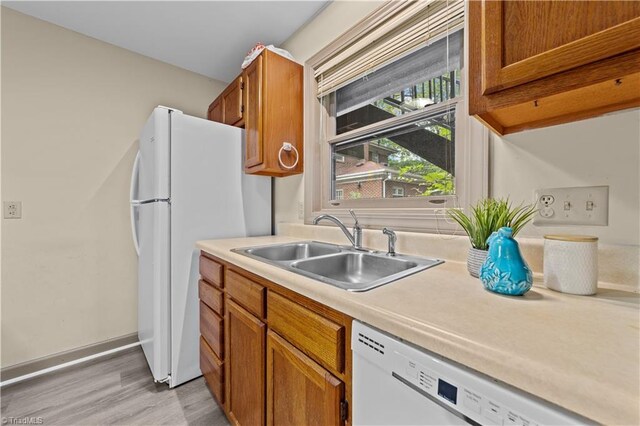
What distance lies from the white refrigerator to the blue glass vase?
1.62m

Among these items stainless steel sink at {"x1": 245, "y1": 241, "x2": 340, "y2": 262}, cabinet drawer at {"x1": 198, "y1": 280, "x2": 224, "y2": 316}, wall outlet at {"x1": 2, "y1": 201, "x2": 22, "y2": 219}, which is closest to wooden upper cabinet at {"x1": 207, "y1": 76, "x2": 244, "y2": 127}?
stainless steel sink at {"x1": 245, "y1": 241, "x2": 340, "y2": 262}

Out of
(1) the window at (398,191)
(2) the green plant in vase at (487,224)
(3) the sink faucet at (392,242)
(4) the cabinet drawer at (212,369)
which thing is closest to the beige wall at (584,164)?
(2) the green plant in vase at (487,224)

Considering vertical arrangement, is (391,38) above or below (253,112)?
above

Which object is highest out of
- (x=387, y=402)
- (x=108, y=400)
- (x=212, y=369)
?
(x=387, y=402)

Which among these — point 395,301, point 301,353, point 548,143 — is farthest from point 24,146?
point 548,143

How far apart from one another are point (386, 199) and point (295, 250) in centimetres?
62

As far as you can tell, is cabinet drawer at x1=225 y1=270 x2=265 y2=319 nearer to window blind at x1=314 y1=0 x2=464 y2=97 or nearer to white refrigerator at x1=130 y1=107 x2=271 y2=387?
white refrigerator at x1=130 y1=107 x2=271 y2=387

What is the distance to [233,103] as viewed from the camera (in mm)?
2080

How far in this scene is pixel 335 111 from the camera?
188 centimetres

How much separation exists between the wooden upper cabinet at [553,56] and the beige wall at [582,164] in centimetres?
6

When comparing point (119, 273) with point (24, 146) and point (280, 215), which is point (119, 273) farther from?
point (280, 215)

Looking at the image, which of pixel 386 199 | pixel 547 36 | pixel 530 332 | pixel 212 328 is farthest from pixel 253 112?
pixel 530 332

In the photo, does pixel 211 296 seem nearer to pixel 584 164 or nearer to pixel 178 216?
pixel 178 216

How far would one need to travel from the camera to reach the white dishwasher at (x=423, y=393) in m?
0.40
